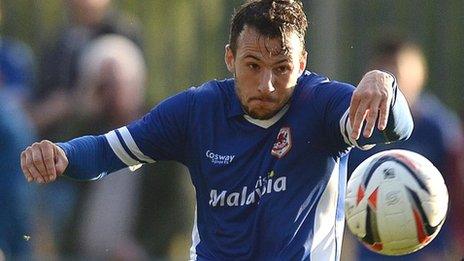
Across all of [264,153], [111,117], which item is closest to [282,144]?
[264,153]

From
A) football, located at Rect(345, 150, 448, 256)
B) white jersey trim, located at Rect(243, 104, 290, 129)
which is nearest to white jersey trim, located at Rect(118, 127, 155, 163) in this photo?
white jersey trim, located at Rect(243, 104, 290, 129)

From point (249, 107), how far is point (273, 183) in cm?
37

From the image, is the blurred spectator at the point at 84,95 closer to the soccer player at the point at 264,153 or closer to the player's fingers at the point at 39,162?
the soccer player at the point at 264,153

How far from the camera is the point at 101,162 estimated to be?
708cm

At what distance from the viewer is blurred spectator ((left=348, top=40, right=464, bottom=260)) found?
10.5m

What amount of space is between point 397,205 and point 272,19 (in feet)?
3.42

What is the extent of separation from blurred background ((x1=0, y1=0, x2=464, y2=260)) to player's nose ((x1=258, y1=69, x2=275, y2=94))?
4.39 meters

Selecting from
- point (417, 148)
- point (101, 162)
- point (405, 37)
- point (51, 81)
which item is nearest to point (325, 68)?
point (405, 37)

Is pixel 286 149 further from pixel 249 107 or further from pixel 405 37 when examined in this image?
pixel 405 37

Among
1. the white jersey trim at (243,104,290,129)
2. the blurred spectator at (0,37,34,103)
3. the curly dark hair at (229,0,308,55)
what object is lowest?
the blurred spectator at (0,37,34,103)

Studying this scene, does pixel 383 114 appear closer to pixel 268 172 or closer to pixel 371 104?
pixel 371 104

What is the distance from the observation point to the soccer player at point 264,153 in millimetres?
6785

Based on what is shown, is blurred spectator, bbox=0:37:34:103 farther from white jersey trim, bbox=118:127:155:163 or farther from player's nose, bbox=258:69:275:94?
player's nose, bbox=258:69:275:94

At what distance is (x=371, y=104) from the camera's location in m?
6.14
